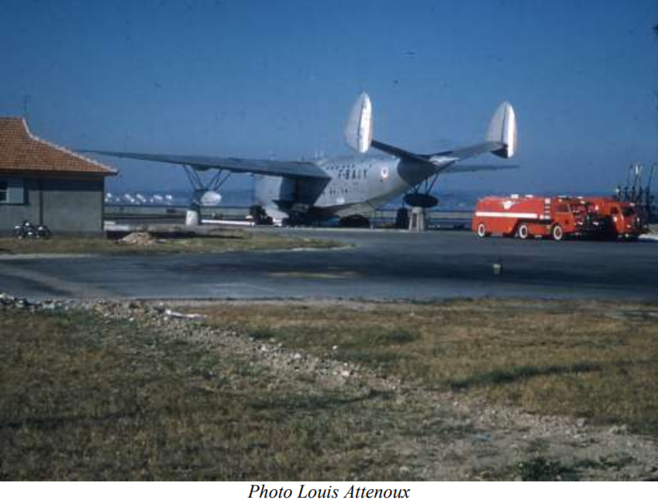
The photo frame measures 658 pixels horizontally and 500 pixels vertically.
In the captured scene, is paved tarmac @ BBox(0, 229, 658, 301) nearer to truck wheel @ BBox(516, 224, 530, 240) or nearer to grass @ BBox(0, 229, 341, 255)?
grass @ BBox(0, 229, 341, 255)

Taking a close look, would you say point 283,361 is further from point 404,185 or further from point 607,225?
point 404,185

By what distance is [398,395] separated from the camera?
10.6m

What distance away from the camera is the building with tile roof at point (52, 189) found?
43.1 meters

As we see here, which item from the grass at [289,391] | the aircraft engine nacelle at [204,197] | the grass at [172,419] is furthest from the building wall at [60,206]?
the grass at [172,419]

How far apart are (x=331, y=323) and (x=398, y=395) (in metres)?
5.66

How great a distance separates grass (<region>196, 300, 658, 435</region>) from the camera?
10680 mm

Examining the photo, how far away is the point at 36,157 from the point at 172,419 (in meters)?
37.6

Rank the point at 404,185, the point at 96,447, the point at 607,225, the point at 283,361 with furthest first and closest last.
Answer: the point at 404,185 → the point at 607,225 → the point at 283,361 → the point at 96,447

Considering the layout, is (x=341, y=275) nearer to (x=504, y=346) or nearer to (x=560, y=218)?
(x=504, y=346)

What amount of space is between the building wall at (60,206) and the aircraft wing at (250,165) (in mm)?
18906

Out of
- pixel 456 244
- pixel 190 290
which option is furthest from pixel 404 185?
pixel 190 290
